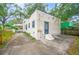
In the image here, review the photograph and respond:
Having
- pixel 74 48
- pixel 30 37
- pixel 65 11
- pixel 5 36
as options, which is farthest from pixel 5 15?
pixel 74 48

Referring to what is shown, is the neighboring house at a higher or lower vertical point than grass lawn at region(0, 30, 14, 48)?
higher

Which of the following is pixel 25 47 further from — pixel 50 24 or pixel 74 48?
pixel 74 48

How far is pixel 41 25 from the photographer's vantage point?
1.76m

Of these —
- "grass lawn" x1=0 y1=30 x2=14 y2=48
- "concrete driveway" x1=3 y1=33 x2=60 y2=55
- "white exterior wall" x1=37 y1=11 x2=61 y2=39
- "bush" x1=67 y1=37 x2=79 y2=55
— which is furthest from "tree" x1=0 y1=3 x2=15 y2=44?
"bush" x1=67 y1=37 x2=79 y2=55

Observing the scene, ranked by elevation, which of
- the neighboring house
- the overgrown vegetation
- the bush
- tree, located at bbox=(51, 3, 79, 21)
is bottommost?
the bush

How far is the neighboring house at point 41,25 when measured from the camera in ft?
5.72

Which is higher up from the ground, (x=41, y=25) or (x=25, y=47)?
(x=41, y=25)

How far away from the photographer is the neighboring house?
1743mm

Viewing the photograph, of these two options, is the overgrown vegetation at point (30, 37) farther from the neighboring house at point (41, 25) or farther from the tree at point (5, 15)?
the tree at point (5, 15)

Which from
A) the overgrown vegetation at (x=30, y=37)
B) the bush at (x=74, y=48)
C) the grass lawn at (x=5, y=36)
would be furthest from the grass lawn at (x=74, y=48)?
the grass lawn at (x=5, y=36)

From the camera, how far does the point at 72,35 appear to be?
1.74m

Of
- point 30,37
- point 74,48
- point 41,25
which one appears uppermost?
Result: point 41,25

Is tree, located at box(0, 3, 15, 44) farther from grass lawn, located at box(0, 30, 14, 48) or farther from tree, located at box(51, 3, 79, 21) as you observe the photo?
tree, located at box(51, 3, 79, 21)

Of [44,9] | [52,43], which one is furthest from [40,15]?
[52,43]
